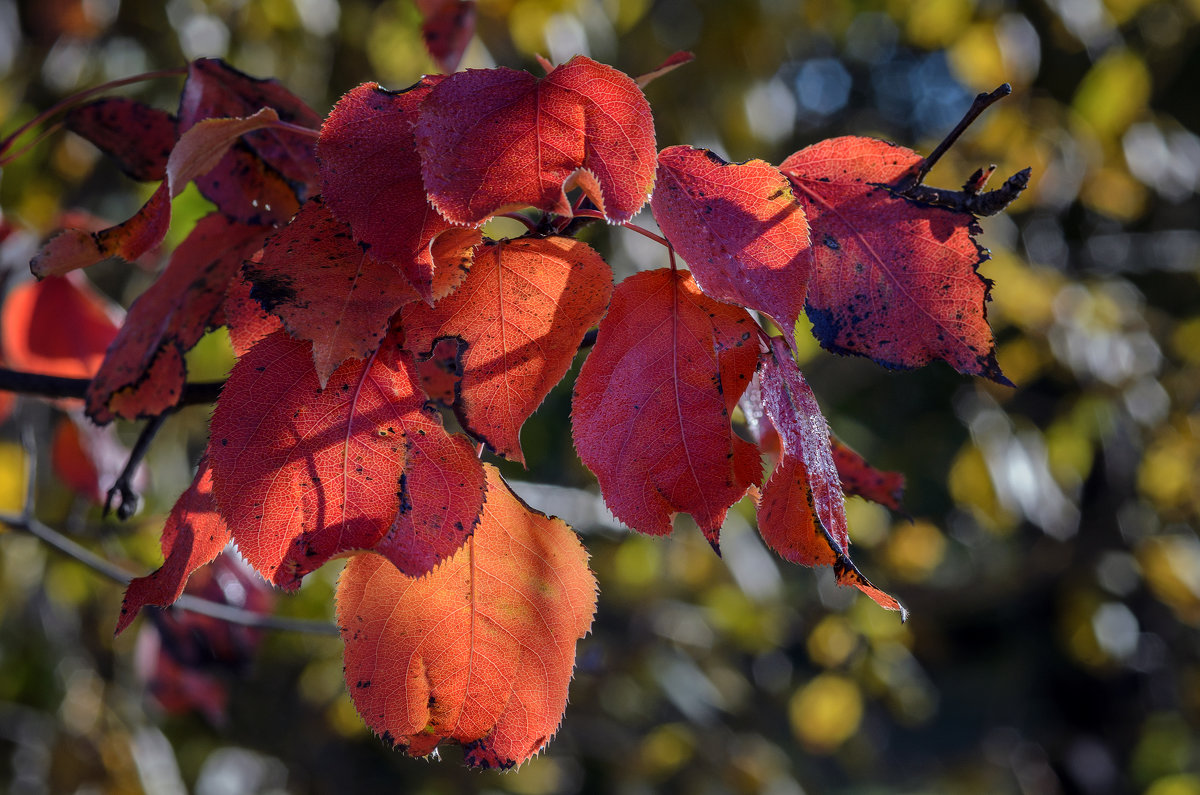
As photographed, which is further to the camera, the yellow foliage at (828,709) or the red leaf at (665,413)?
the yellow foliage at (828,709)

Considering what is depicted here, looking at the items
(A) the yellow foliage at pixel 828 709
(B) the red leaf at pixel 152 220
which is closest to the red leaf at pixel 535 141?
(B) the red leaf at pixel 152 220

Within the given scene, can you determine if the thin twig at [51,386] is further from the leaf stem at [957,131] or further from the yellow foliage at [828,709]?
the yellow foliage at [828,709]

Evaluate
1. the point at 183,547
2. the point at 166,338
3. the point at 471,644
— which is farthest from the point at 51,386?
the point at 471,644

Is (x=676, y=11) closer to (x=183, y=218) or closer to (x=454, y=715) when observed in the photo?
(x=183, y=218)

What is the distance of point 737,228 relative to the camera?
352 millimetres


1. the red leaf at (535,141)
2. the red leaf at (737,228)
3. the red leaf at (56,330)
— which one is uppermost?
the red leaf at (535,141)

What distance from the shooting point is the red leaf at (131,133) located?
1.88 feet

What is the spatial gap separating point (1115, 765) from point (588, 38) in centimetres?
283

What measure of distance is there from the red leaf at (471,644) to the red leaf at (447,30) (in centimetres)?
41

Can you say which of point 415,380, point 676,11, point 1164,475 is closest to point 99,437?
point 415,380

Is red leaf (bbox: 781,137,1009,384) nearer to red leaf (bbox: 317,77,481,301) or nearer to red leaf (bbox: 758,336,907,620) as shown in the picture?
red leaf (bbox: 758,336,907,620)

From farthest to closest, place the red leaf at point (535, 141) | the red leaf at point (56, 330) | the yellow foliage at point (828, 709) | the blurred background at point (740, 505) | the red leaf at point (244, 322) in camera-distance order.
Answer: the yellow foliage at point (828, 709) → the blurred background at point (740, 505) → the red leaf at point (56, 330) → the red leaf at point (244, 322) → the red leaf at point (535, 141)

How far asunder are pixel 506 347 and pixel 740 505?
117 centimetres

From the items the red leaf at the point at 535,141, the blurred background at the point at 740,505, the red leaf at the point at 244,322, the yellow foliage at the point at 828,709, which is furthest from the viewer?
the yellow foliage at the point at 828,709
